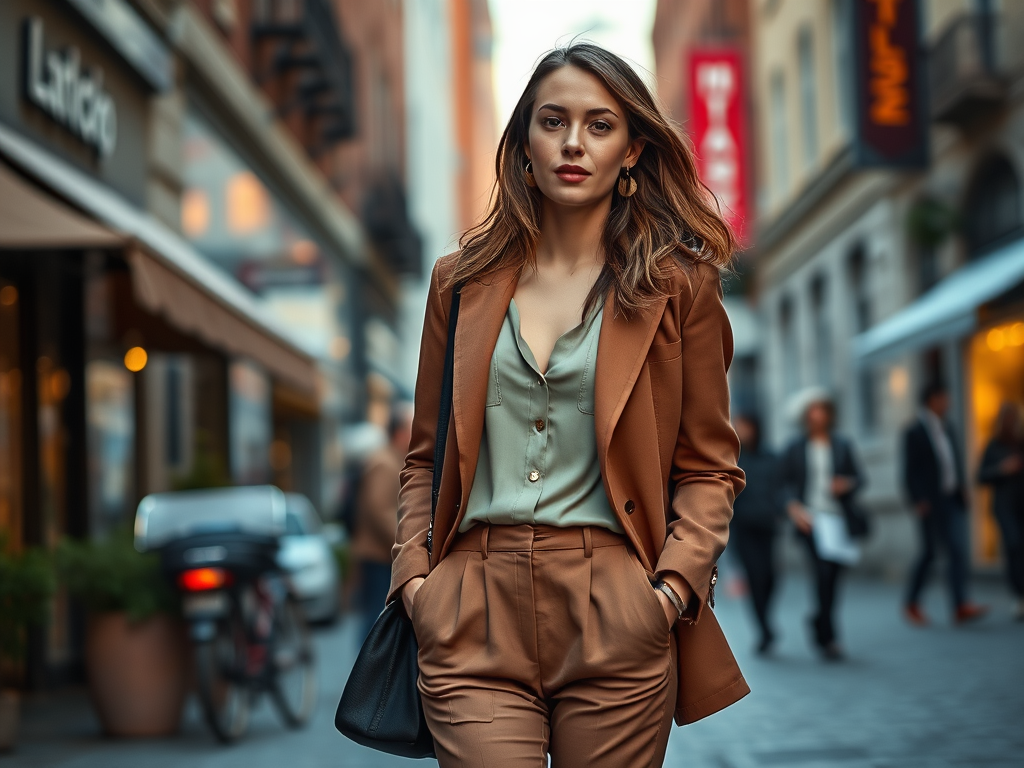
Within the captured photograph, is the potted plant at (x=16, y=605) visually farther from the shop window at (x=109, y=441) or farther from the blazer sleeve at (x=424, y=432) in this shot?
the blazer sleeve at (x=424, y=432)

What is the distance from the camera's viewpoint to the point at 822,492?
1008 cm

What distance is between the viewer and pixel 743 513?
10.2m

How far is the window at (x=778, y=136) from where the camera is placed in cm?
2734

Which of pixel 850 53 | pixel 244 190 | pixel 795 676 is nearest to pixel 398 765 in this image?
pixel 795 676

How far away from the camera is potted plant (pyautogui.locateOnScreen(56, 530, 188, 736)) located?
718 centimetres

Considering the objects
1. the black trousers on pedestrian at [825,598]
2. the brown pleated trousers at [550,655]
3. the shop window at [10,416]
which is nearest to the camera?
the brown pleated trousers at [550,655]

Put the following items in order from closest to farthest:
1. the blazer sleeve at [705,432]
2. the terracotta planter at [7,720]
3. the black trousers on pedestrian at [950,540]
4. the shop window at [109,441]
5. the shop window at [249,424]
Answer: the blazer sleeve at [705,432], the terracotta planter at [7,720], the shop window at [109,441], the black trousers on pedestrian at [950,540], the shop window at [249,424]

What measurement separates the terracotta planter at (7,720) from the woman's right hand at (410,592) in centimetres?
471

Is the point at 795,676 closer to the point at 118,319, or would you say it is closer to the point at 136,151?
the point at 118,319

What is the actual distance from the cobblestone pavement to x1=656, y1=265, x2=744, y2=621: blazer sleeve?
3.53m

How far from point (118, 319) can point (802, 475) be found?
5301mm

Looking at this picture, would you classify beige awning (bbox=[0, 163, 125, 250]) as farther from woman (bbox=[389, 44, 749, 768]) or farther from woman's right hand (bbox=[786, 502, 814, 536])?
woman's right hand (bbox=[786, 502, 814, 536])

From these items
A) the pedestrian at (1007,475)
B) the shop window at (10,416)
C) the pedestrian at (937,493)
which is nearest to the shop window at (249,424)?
the shop window at (10,416)

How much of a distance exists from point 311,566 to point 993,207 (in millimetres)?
8801
